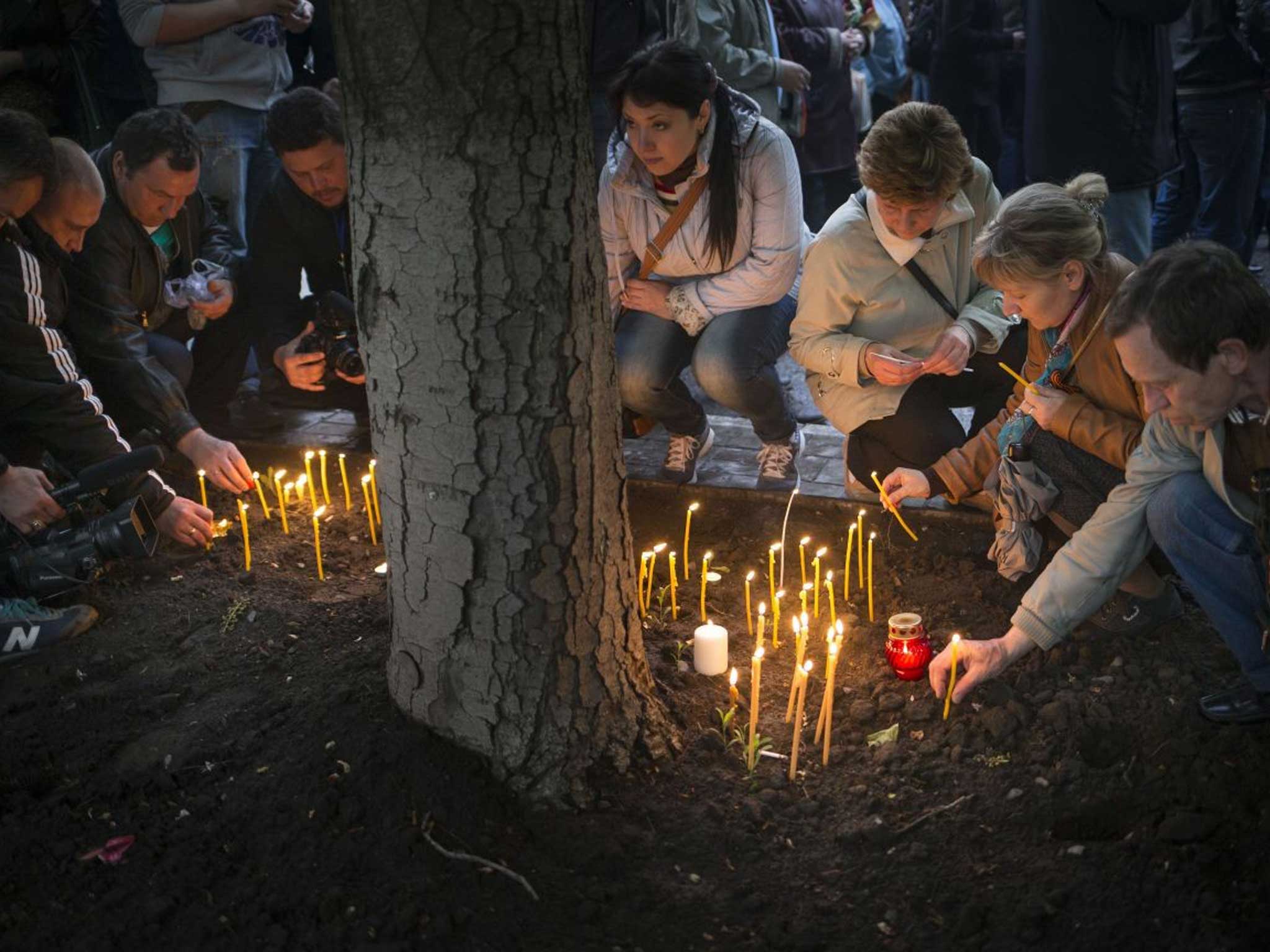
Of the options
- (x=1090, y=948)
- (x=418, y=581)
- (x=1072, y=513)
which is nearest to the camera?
(x=1090, y=948)

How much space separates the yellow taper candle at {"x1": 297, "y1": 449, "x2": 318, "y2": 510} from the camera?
469 centimetres

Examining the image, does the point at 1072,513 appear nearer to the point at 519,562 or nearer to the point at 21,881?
the point at 519,562

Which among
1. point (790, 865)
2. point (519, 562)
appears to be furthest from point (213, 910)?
point (790, 865)

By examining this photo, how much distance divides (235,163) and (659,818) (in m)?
4.30

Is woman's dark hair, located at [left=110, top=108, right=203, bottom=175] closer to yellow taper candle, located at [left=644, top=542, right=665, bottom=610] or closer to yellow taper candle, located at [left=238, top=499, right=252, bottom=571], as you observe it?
yellow taper candle, located at [left=238, top=499, right=252, bottom=571]

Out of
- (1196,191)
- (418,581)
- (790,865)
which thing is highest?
(1196,191)

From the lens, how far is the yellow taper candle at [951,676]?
3.20 meters

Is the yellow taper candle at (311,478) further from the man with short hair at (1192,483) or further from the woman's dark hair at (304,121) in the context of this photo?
the man with short hair at (1192,483)

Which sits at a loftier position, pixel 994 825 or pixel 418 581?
pixel 418 581

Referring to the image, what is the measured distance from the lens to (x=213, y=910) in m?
2.57

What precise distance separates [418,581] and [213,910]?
85cm

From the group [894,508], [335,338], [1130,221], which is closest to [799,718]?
[894,508]

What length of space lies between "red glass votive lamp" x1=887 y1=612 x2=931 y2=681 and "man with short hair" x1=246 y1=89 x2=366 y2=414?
279cm

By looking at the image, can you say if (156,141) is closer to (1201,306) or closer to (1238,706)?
(1201,306)
